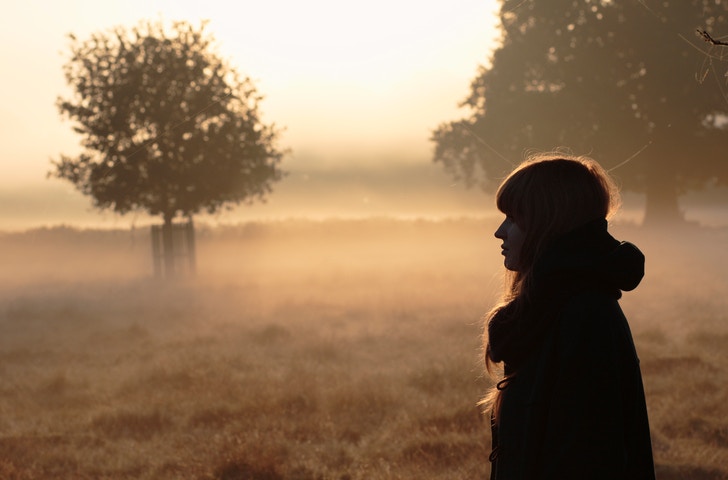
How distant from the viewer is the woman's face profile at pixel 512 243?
2.84 meters

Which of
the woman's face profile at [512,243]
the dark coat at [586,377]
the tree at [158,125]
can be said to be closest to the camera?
the dark coat at [586,377]

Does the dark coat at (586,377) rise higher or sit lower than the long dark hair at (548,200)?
lower

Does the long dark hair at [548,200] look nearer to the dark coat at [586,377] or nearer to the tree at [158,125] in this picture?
the dark coat at [586,377]

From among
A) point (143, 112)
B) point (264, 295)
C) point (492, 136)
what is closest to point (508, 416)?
point (264, 295)

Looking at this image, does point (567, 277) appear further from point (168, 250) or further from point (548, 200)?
point (168, 250)

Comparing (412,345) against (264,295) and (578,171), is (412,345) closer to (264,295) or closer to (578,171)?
(264,295)

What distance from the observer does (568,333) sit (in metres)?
2.65

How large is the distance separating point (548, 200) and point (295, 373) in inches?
353

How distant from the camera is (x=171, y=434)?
28.8ft

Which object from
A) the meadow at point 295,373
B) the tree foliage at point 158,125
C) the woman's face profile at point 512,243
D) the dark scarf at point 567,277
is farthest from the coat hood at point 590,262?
the tree foliage at point 158,125

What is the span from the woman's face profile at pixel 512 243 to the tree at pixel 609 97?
996 inches

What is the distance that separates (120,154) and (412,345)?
46.6 feet

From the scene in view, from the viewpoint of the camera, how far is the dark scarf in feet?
8.70

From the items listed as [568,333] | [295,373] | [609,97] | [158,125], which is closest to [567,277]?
[568,333]
